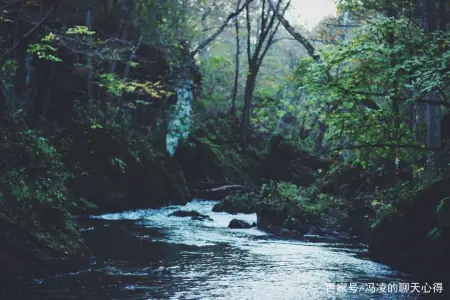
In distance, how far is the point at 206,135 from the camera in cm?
2920

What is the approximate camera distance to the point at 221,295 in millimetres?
7180

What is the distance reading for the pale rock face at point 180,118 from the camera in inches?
1018

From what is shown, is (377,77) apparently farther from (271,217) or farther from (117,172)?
(117,172)

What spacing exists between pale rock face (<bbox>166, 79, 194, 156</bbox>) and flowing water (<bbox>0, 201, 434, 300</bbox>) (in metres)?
11.6

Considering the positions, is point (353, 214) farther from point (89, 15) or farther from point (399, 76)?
point (89, 15)

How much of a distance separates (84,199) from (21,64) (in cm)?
633

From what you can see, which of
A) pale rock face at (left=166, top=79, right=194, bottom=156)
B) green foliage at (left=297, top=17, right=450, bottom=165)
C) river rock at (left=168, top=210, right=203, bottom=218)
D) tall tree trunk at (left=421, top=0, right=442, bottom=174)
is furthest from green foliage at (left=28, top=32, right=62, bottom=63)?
pale rock face at (left=166, top=79, right=194, bottom=156)

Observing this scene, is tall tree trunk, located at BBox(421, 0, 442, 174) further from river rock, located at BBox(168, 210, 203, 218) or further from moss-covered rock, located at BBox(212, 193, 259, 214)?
river rock, located at BBox(168, 210, 203, 218)

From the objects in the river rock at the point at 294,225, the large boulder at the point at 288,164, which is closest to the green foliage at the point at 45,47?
the river rock at the point at 294,225

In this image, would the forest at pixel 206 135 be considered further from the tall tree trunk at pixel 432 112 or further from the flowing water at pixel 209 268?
the flowing water at pixel 209 268

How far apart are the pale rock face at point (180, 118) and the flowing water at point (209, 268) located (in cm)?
1162

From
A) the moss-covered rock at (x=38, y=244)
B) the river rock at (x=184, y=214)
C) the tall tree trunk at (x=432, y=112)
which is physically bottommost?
the river rock at (x=184, y=214)

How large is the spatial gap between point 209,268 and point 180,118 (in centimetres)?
1799

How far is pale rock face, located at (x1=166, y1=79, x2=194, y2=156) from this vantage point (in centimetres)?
2586
